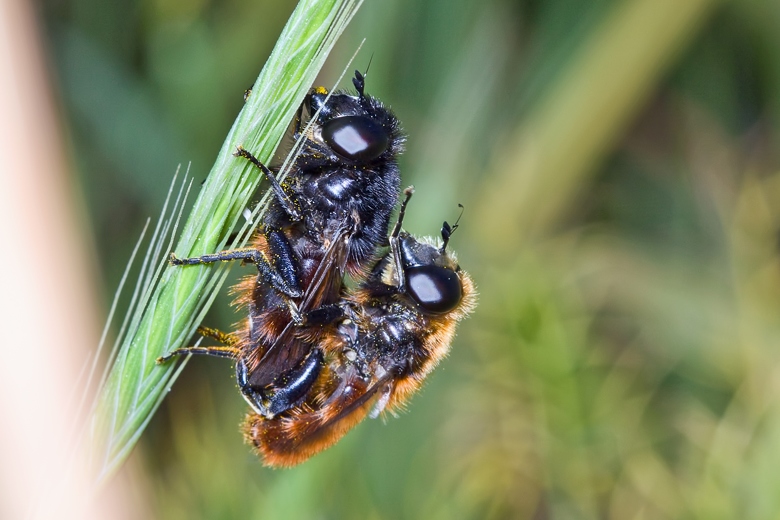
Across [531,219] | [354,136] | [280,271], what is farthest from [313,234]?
[531,219]

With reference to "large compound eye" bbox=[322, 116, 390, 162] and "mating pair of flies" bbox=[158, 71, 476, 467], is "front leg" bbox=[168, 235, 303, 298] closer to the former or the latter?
"mating pair of flies" bbox=[158, 71, 476, 467]

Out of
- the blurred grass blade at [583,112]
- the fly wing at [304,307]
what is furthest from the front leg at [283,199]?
the blurred grass blade at [583,112]

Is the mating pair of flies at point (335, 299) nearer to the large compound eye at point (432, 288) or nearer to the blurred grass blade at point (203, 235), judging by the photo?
the large compound eye at point (432, 288)

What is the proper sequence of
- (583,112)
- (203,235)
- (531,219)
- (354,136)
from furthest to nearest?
1. (531,219)
2. (583,112)
3. (354,136)
4. (203,235)

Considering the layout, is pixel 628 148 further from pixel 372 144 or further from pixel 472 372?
pixel 372 144

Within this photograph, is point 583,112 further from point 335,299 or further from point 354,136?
point 335,299

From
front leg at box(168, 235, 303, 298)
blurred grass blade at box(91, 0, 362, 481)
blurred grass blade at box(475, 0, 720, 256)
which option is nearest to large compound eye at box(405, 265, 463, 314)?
front leg at box(168, 235, 303, 298)
